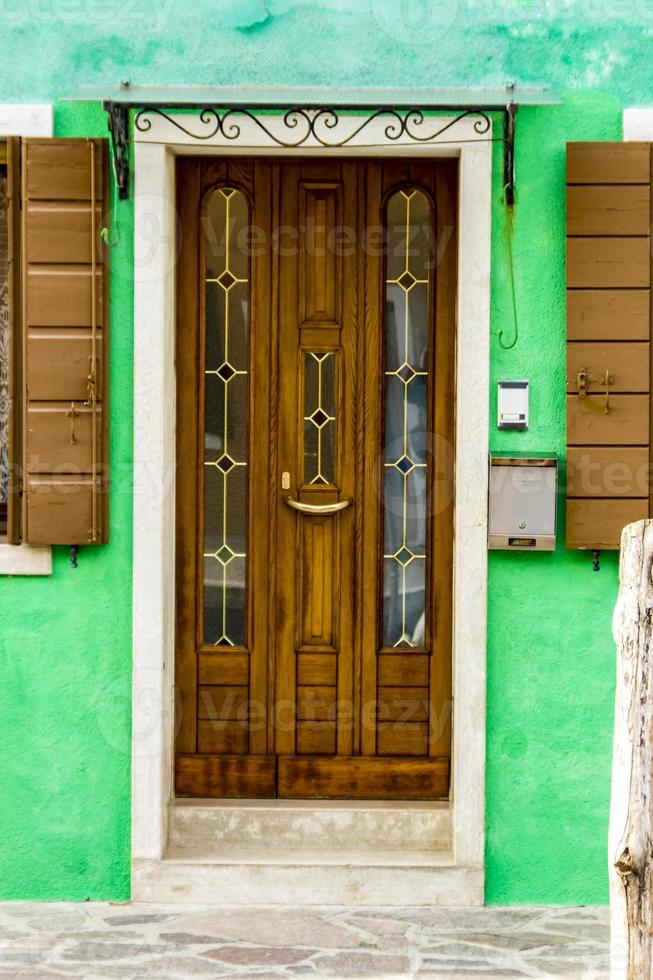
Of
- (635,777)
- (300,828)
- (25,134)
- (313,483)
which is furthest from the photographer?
(313,483)

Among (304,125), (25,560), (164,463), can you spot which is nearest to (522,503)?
(164,463)

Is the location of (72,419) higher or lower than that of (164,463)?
higher

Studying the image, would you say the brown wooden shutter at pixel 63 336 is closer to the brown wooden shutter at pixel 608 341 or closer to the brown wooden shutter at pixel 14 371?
the brown wooden shutter at pixel 14 371

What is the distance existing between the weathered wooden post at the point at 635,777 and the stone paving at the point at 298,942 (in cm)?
161

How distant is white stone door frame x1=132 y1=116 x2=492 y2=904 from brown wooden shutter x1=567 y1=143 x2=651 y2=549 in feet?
1.19

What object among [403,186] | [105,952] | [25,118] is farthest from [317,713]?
[25,118]

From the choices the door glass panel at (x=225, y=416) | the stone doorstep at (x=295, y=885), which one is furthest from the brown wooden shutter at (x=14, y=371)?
the stone doorstep at (x=295, y=885)

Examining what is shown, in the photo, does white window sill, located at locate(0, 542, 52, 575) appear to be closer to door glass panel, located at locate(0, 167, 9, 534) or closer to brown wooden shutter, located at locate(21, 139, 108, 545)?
brown wooden shutter, located at locate(21, 139, 108, 545)

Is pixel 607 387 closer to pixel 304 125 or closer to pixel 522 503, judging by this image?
pixel 522 503

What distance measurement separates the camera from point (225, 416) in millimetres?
5586

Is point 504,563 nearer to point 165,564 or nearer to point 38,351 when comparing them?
point 165,564

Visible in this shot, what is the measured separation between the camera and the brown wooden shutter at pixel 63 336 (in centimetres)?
528

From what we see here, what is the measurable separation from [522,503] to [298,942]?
1.95 m

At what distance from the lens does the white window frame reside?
5.30m
